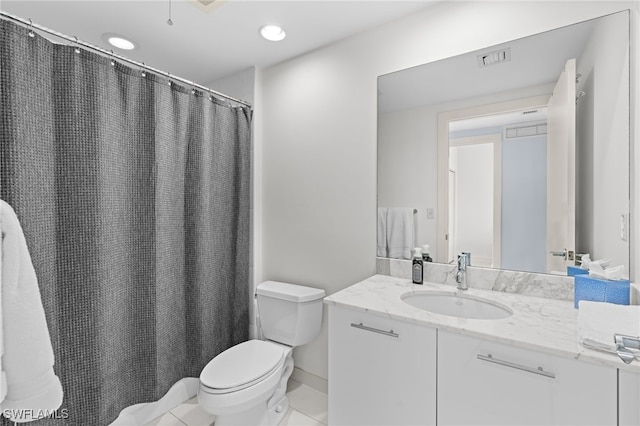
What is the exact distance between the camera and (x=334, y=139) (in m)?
1.99

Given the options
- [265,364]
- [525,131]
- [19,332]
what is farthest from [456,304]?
[19,332]

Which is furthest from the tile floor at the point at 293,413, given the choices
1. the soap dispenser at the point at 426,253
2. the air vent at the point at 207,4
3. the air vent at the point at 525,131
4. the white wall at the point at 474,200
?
the air vent at the point at 207,4

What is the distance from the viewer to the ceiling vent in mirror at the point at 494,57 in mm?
1451

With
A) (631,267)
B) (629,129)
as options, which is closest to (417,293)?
(631,267)

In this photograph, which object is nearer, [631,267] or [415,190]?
[631,267]

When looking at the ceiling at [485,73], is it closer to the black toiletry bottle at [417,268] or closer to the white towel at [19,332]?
the black toiletry bottle at [417,268]

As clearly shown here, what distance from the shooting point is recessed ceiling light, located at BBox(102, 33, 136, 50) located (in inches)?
73.7

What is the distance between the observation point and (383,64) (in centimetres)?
179

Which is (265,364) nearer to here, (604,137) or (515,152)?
(515,152)

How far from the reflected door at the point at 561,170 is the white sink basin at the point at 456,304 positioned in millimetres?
326

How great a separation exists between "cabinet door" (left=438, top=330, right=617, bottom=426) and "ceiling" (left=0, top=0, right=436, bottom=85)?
1701 mm

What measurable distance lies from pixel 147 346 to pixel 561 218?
7.15 ft

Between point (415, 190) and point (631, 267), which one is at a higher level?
point (415, 190)

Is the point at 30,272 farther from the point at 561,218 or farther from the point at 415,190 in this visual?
the point at 561,218
